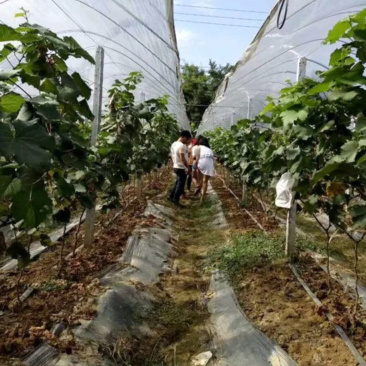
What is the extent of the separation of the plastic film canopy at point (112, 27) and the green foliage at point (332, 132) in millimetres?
2115

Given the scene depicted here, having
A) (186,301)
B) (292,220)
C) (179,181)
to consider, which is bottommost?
(186,301)

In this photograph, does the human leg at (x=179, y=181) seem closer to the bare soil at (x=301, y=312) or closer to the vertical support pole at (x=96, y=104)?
the vertical support pole at (x=96, y=104)

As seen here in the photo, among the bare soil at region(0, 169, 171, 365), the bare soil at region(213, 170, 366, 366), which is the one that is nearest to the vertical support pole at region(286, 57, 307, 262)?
the bare soil at region(213, 170, 366, 366)

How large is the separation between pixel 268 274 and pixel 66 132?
253 cm

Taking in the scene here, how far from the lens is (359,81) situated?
163 centimetres

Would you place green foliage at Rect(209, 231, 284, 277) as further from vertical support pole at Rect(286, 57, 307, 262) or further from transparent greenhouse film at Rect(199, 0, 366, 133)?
transparent greenhouse film at Rect(199, 0, 366, 133)

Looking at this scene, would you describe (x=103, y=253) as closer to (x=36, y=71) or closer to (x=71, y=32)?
(x=71, y=32)

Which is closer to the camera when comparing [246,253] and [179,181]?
[246,253]

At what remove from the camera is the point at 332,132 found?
2646 millimetres

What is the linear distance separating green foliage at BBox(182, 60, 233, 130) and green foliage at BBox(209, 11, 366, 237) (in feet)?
125

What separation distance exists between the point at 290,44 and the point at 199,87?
1604 inches

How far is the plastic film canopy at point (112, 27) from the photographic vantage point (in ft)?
12.3

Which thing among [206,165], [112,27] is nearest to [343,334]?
[112,27]

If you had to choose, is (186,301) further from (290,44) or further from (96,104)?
(290,44)
